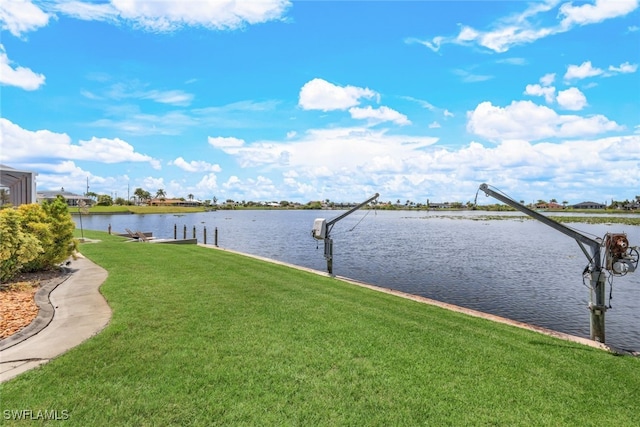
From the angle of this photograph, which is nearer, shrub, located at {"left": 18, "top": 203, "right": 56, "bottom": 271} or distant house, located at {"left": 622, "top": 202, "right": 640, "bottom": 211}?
shrub, located at {"left": 18, "top": 203, "right": 56, "bottom": 271}

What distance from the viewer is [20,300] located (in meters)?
8.05

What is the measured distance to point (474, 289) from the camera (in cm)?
1756

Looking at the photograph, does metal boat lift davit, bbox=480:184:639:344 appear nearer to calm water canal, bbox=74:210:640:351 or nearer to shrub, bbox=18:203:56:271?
calm water canal, bbox=74:210:640:351

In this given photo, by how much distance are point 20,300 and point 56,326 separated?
2.50 metres

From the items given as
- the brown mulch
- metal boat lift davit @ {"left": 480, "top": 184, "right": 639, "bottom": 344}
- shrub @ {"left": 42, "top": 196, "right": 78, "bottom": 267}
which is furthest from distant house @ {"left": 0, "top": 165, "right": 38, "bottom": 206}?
metal boat lift davit @ {"left": 480, "top": 184, "right": 639, "bottom": 344}

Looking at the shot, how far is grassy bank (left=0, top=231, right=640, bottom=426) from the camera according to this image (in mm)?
4191

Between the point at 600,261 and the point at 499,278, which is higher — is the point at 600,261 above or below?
above

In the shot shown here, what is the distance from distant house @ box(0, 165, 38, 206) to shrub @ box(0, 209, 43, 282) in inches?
441

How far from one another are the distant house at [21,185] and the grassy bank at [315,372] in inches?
624

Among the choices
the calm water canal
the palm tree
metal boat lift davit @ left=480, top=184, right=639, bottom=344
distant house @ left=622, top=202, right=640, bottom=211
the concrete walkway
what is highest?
the palm tree

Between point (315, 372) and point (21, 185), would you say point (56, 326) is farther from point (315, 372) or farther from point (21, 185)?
point (21, 185)

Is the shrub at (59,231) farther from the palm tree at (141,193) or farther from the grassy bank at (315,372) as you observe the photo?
the palm tree at (141,193)

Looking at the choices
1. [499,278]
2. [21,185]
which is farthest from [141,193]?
[499,278]

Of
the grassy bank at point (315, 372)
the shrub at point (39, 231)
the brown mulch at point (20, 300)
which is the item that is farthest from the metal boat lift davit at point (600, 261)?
the shrub at point (39, 231)
